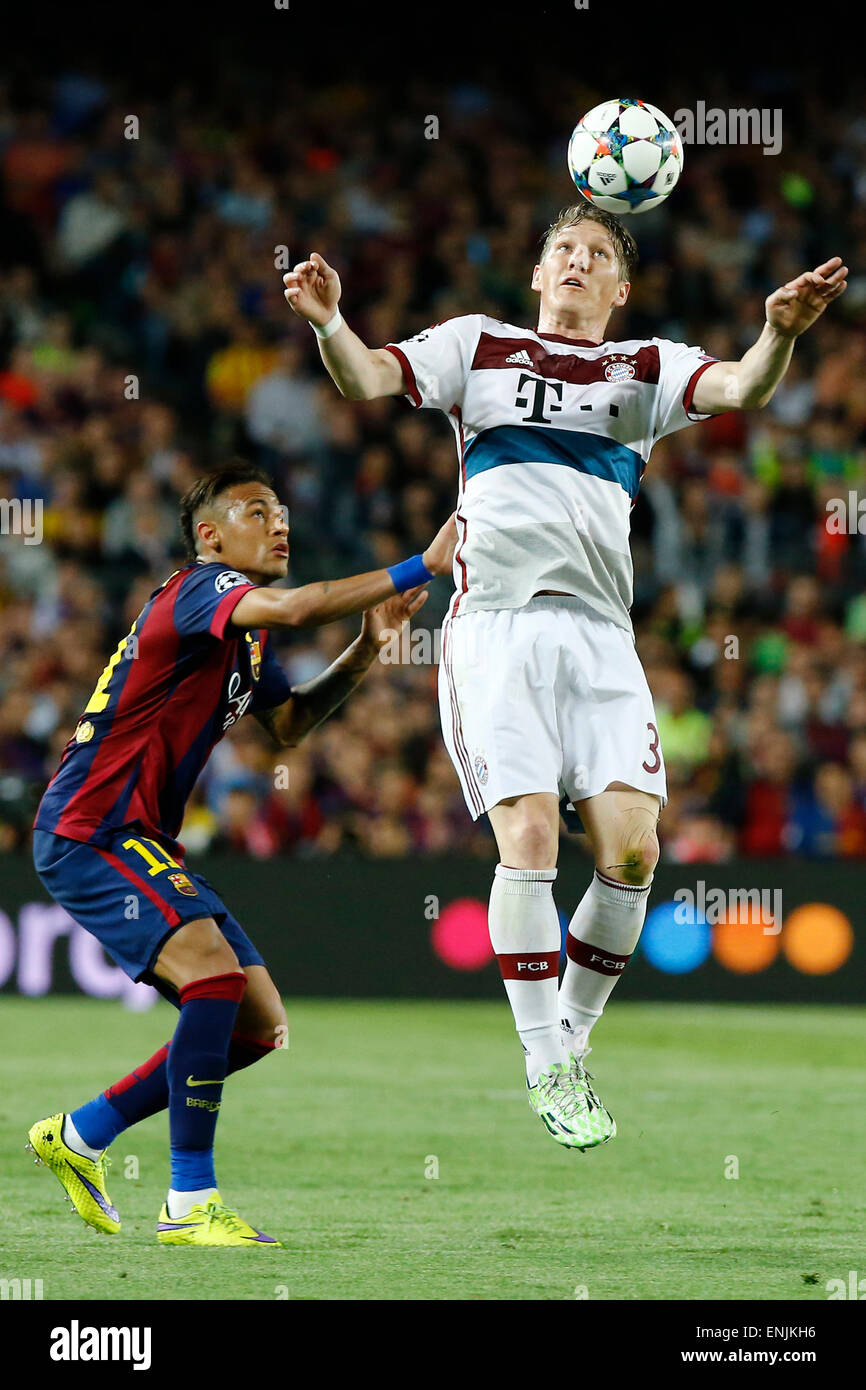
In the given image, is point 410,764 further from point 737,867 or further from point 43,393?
point 43,393

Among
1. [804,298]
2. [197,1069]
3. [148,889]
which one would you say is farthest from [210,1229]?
[804,298]

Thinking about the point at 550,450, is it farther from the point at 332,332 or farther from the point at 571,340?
the point at 332,332

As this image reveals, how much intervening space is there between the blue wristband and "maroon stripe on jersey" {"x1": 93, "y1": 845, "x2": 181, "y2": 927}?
1165 millimetres

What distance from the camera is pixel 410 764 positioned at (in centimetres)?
1418

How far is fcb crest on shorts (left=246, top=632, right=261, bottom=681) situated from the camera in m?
6.22

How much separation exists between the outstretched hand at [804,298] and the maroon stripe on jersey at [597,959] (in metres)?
2.01

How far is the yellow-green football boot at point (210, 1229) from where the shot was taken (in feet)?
17.7

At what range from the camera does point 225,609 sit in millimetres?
5668

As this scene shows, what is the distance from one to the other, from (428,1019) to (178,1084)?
6894 mm

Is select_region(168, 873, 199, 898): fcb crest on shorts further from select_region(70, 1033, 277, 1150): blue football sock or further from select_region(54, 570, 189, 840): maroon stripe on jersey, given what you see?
select_region(70, 1033, 277, 1150): blue football sock

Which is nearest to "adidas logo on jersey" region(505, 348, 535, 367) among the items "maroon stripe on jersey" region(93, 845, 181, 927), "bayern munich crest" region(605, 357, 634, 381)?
"bayern munich crest" region(605, 357, 634, 381)

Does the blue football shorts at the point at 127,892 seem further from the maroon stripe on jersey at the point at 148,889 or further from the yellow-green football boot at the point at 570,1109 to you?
the yellow-green football boot at the point at 570,1109

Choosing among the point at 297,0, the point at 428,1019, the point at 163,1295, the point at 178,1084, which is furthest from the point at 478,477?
the point at 297,0

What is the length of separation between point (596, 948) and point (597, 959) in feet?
0.12
